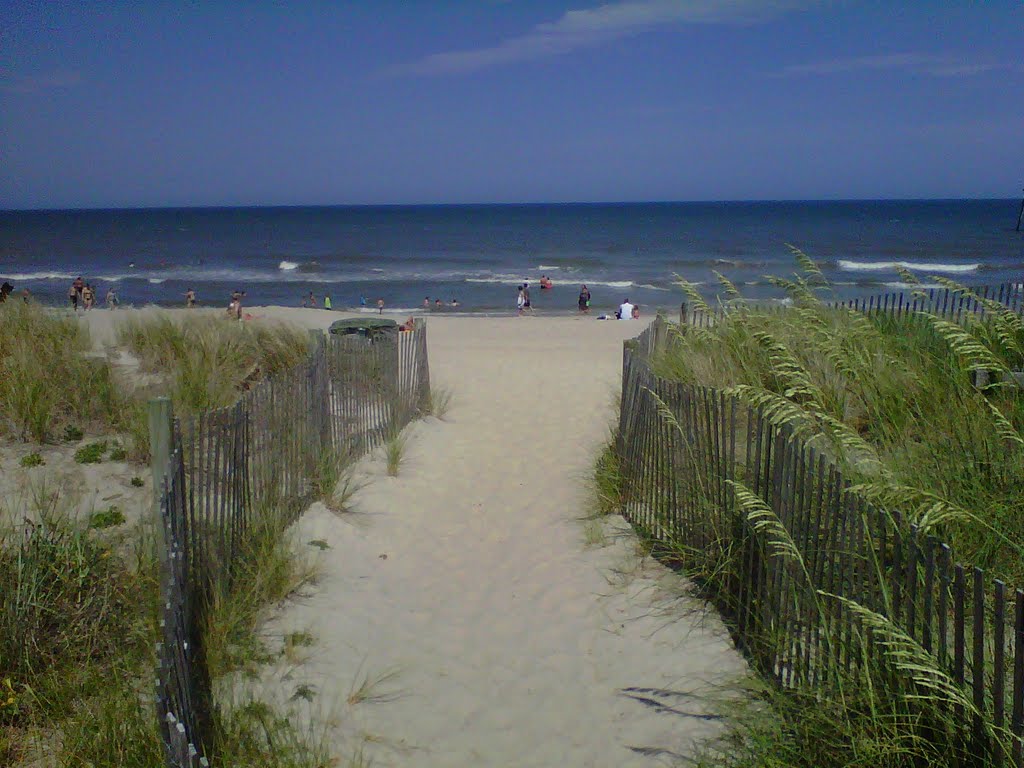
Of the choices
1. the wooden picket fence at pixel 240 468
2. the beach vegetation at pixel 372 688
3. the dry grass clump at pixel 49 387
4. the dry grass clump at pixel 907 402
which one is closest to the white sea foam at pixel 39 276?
the dry grass clump at pixel 49 387

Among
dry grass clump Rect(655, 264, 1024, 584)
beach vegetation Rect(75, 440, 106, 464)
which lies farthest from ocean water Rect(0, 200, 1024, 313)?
beach vegetation Rect(75, 440, 106, 464)

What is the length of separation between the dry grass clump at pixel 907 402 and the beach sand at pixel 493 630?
1.33m

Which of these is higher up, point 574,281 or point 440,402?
point 440,402

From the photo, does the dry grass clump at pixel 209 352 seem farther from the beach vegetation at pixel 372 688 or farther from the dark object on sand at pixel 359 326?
the beach vegetation at pixel 372 688

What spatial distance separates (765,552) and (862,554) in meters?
0.94

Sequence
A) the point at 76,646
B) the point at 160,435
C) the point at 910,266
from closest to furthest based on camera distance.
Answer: the point at 76,646 < the point at 160,435 < the point at 910,266

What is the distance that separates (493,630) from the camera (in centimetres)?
550

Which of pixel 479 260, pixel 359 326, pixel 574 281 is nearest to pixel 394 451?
pixel 359 326

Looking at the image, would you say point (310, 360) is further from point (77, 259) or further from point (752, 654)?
point (77, 259)

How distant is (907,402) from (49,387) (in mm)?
6943

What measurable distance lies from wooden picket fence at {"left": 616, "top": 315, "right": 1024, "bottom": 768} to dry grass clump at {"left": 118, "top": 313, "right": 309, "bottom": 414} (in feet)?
13.5

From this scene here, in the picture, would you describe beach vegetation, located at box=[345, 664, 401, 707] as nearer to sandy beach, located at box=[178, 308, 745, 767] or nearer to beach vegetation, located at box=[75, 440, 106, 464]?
sandy beach, located at box=[178, 308, 745, 767]

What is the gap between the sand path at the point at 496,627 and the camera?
4328 millimetres

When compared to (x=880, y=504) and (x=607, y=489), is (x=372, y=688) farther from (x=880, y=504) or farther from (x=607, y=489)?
(x=607, y=489)
